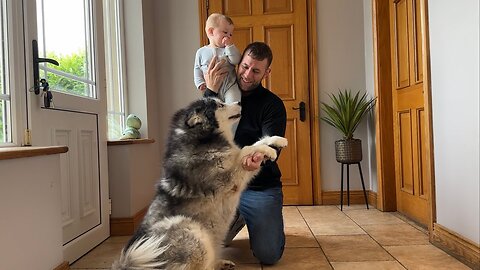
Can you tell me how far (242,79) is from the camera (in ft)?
8.27

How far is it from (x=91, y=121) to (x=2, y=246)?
1.41m

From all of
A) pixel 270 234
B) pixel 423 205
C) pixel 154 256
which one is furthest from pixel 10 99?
pixel 423 205

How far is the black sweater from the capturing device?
2.54 meters

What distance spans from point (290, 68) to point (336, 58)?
510 mm

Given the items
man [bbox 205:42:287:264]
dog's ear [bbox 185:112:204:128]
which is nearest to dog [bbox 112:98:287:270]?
dog's ear [bbox 185:112:204:128]

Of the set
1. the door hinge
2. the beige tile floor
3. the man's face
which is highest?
the man's face

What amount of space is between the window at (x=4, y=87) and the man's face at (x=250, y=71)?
4.16 feet

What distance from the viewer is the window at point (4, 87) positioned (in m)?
2.06

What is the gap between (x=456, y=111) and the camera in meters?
2.34

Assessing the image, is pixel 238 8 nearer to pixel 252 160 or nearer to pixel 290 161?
pixel 290 161

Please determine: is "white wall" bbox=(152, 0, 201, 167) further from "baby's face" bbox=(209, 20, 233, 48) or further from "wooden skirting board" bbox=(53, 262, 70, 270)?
"wooden skirting board" bbox=(53, 262, 70, 270)

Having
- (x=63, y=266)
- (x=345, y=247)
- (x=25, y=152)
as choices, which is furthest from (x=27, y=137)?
(x=345, y=247)

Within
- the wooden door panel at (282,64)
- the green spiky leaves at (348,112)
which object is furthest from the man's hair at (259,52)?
the wooden door panel at (282,64)

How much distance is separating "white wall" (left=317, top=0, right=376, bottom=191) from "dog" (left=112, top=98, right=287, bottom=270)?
2563 mm
